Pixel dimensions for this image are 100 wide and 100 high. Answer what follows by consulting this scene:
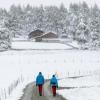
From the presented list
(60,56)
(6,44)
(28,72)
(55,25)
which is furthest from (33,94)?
(55,25)

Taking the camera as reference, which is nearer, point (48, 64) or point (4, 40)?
point (48, 64)

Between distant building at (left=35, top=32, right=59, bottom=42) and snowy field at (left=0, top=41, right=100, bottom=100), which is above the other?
distant building at (left=35, top=32, right=59, bottom=42)

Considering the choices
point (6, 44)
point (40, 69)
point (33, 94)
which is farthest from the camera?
point (6, 44)

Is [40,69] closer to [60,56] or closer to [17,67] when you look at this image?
[17,67]

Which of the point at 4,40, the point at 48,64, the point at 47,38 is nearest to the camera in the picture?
the point at 48,64

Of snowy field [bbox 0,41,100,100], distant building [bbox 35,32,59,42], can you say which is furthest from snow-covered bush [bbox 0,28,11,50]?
distant building [bbox 35,32,59,42]

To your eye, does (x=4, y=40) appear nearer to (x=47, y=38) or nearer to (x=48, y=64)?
(x=48, y=64)

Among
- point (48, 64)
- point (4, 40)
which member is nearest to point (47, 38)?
point (4, 40)

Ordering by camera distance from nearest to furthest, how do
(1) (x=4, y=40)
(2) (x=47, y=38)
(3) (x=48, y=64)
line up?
(3) (x=48, y=64) < (1) (x=4, y=40) < (2) (x=47, y=38)

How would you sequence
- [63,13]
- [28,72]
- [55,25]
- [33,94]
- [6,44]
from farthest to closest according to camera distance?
[63,13] → [55,25] → [6,44] → [28,72] → [33,94]

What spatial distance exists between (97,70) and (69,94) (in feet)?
103

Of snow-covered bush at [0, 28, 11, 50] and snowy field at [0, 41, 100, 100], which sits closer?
snowy field at [0, 41, 100, 100]

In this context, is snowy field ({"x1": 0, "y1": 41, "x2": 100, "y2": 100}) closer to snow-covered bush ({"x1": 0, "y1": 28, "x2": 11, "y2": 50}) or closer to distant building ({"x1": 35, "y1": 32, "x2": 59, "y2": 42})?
snow-covered bush ({"x1": 0, "y1": 28, "x2": 11, "y2": 50})

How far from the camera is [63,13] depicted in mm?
163250
